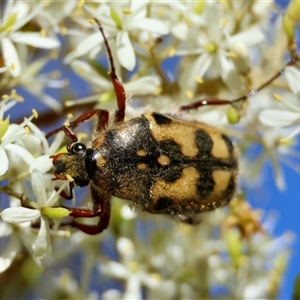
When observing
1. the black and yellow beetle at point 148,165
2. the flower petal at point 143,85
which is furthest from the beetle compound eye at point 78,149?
the flower petal at point 143,85

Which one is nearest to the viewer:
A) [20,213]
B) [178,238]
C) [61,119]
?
[20,213]

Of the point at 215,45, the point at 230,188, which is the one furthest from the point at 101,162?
the point at 215,45

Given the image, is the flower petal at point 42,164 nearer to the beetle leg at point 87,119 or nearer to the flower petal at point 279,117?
the beetle leg at point 87,119

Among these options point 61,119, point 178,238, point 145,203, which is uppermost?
point 145,203

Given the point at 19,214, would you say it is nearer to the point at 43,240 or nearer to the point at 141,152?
the point at 43,240

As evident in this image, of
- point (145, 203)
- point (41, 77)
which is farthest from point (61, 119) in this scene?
point (145, 203)

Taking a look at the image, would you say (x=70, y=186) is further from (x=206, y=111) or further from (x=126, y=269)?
(x=126, y=269)
